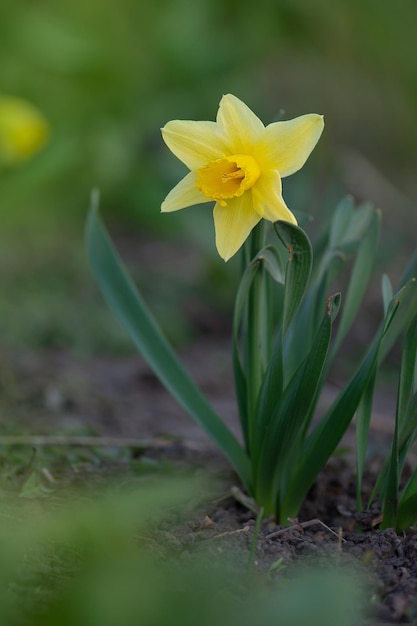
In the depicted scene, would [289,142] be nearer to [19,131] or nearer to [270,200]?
[270,200]

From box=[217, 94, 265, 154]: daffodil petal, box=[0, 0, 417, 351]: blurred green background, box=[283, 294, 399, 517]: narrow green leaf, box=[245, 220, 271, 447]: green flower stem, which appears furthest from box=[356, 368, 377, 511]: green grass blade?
box=[0, 0, 417, 351]: blurred green background

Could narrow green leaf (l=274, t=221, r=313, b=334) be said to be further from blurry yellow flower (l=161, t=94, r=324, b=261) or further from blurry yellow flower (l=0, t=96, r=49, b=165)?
blurry yellow flower (l=0, t=96, r=49, b=165)

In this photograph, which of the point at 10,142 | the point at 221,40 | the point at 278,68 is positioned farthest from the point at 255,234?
the point at 278,68

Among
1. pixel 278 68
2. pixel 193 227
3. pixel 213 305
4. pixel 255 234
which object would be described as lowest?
pixel 213 305

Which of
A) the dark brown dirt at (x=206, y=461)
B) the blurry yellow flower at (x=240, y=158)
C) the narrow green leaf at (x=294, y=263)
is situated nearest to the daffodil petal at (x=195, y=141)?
the blurry yellow flower at (x=240, y=158)

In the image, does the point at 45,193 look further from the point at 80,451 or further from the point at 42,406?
the point at 80,451

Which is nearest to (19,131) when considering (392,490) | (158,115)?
(158,115)

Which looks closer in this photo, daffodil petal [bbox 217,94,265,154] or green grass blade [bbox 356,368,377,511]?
daffodil petal [bbox 217,94,265,154]
